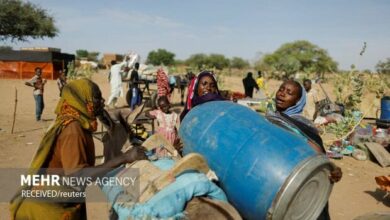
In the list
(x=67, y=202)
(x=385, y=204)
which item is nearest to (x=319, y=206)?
(x=67, y=202)

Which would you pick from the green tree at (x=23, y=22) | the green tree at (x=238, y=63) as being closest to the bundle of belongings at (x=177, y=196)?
the green tree at (x=23, y=22)

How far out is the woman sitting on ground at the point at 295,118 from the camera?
2584 mm

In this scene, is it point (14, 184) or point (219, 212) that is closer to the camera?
point (219, 212)

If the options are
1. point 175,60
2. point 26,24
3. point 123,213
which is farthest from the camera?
point 175,60

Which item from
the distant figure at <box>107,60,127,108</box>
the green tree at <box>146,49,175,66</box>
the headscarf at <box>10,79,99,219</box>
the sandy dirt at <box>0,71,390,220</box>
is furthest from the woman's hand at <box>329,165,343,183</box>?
the green tree at <box>146,49,175,66</box>

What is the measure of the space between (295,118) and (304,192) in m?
0.72

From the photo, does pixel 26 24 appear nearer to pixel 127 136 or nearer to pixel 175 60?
pixel 127 136

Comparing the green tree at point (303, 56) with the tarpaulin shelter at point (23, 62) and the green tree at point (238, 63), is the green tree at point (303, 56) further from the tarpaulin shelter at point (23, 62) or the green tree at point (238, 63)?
the tarpaulin shelter at point (23, 62)

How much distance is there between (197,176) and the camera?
2100 millimetres

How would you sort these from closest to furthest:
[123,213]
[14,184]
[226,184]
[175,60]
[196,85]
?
1. [123,213]
2. [226,184]
3. [196,85]
4. [14,184]
5. [175,60]

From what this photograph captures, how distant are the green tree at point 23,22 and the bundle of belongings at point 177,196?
30827mm

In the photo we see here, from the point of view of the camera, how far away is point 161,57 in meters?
66.3

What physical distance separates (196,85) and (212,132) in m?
1.74

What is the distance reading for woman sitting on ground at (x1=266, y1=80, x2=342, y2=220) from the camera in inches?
102
